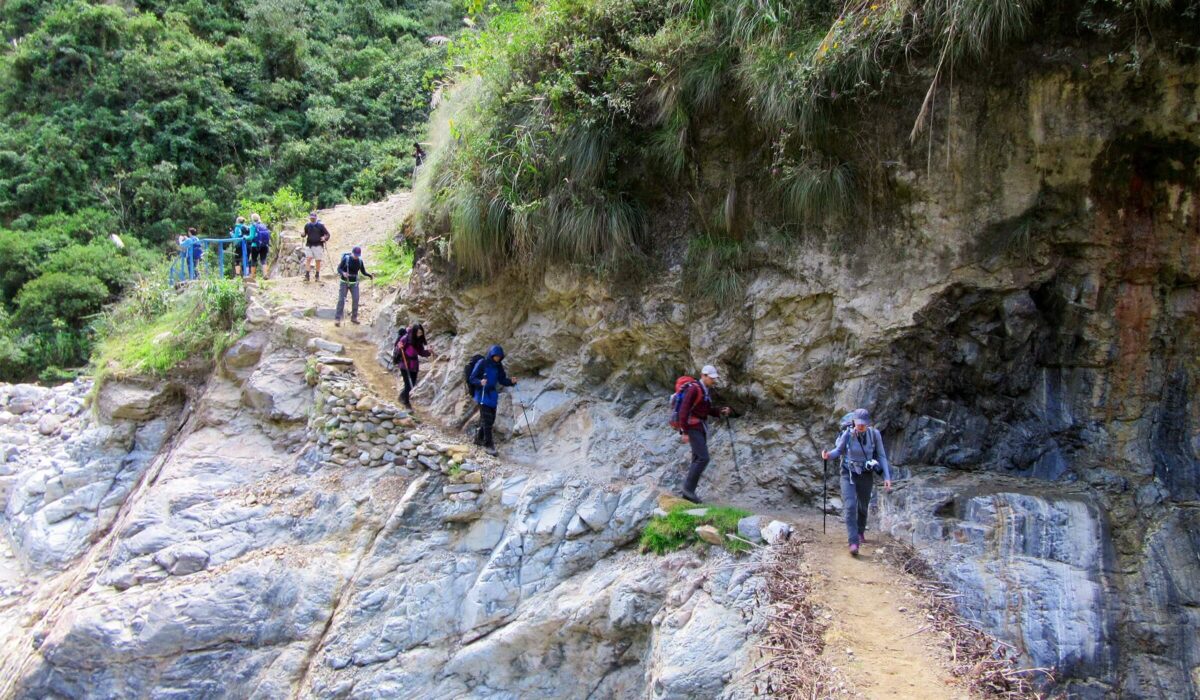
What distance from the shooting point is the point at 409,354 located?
1139 centimetres

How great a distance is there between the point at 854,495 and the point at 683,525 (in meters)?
1.61

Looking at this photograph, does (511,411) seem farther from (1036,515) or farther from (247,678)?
(1036,515)

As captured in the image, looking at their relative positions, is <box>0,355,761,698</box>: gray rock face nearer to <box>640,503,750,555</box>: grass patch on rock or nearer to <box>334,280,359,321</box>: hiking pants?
<box>640,503,750,555</box>: grass patch on rock

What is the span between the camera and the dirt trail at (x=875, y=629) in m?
5.81

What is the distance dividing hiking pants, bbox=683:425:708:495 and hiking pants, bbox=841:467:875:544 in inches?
61.6

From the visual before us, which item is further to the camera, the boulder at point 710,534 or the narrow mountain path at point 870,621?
the boulder at point 710,534

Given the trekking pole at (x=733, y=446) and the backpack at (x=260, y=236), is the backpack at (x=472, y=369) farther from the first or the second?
the backpack at (x=260, y=236)

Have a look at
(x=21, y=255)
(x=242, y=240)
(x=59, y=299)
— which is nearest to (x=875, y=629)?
(x=242, y=240)

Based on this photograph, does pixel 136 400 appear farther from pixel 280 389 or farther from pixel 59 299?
pixel 59 299

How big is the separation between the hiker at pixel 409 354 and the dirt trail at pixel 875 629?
5.71 metres

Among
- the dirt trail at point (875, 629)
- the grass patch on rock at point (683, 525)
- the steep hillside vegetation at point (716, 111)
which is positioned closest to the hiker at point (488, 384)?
the steep hillside vegetation at point (716, 111)

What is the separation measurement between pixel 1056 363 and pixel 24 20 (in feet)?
115

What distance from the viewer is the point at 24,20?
30.3 meters

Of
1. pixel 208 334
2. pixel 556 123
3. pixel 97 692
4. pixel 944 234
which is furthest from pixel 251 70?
pixel 944 234
